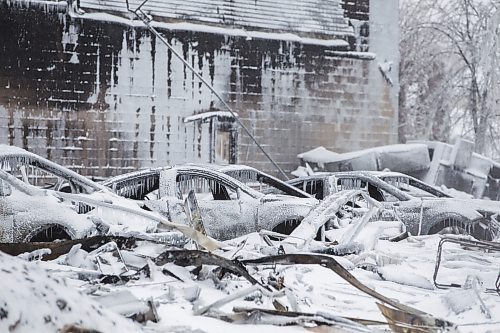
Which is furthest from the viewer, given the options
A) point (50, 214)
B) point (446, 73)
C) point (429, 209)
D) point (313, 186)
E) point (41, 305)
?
point (446, 73)

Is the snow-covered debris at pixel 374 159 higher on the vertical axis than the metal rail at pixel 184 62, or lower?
lower

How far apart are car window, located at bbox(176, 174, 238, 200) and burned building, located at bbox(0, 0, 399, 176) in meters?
7.00

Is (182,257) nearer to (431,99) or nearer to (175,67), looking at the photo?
(175,67)

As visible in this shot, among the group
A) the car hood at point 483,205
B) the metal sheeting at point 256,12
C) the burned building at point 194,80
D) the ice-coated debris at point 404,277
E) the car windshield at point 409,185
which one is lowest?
the ice-coated debris at point 404,277

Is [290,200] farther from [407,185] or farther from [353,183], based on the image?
[407,185]

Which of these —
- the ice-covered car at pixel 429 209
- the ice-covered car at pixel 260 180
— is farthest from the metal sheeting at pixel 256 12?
the ice-covered car at pixel 429 209

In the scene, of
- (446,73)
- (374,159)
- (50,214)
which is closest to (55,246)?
(50,214)

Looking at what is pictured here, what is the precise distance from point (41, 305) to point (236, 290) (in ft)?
8.23

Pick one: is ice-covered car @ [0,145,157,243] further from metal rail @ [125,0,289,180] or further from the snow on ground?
metal rail @ [125,0,289,180]

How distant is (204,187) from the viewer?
881cm

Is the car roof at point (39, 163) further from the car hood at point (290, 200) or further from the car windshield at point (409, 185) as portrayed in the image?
the car windshield at point (409, 185)

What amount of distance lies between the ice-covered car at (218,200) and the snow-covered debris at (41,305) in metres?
5.05

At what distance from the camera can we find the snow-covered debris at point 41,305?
2127 mm

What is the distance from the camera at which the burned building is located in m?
14.6
